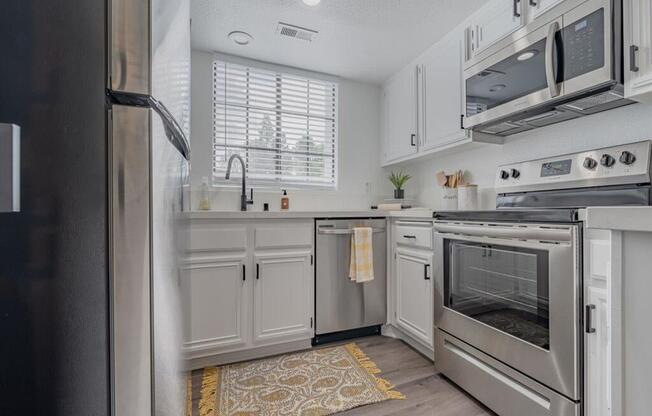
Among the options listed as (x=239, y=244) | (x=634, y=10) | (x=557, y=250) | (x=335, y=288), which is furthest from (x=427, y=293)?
(x=634, y=10)

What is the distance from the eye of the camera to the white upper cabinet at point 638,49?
47.8 inches

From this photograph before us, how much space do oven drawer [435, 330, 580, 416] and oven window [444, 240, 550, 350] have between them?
0.18 meters

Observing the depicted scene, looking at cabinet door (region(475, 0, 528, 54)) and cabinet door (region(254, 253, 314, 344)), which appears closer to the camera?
cabinet door (region(475, 0, 528, 54))

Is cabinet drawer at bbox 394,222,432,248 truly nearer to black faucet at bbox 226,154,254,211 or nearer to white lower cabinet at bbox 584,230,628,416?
white lower cabinet at bbox 584,230,628,416

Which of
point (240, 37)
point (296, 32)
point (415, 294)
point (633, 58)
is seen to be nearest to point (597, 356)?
point (415, 294)

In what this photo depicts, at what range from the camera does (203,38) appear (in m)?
2.34

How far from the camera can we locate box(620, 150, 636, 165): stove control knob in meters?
1.40

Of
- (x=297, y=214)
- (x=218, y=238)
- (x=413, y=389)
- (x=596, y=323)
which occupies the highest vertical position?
(x=297, y=214)

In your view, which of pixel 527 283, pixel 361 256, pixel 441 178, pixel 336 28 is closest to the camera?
pixel 527 283

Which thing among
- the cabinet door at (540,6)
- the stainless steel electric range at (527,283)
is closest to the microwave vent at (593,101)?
the stainless steel electric range at (527,283)

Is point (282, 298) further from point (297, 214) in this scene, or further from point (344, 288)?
point (297, 214)

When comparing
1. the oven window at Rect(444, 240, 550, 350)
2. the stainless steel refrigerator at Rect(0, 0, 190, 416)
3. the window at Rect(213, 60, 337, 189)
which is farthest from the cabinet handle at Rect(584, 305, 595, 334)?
the window at Rect(213, 60, 337, 189)

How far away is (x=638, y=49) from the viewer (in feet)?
4.08

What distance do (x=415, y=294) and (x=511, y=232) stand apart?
907mm
